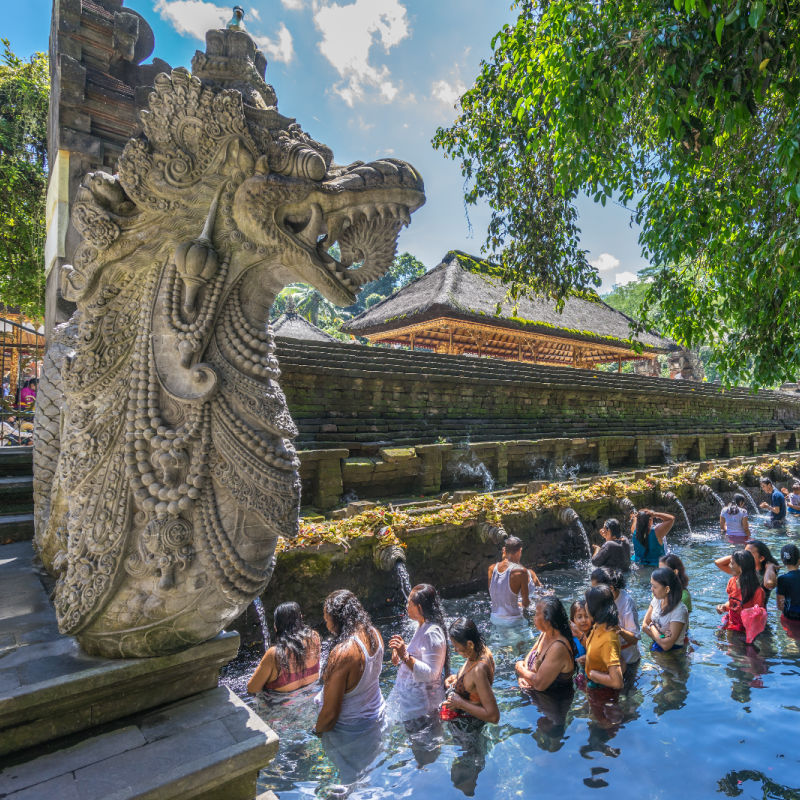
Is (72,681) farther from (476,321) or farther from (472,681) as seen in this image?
(476,321)

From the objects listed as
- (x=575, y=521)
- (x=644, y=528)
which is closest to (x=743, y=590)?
(x=644, y=528)

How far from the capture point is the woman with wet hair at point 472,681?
9.85 ft

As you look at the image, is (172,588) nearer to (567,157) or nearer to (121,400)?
(121,400)

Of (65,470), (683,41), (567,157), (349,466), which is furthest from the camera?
(349,466)

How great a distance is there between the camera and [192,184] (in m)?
1.62

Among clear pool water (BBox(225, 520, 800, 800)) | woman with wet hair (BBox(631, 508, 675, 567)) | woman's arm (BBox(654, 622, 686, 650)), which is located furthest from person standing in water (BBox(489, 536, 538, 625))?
woman with wet hair (BBox(631, 508, 675, 567))

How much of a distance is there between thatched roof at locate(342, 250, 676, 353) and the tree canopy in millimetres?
6422

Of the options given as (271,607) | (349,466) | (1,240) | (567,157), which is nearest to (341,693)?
(271,607)

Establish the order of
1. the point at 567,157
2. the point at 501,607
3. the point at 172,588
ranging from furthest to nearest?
the point at 501,607, the point at 567,157, the point at 172,588

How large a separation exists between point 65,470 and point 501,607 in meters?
4.26

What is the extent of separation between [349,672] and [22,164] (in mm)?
10395

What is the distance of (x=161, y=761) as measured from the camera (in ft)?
4.17

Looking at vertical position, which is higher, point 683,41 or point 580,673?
point 683,41

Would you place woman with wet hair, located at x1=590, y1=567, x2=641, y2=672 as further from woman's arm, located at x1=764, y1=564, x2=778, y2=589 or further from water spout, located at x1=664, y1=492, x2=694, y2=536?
water spout, located at x1=664, y1=492, x2=694, y2=536
